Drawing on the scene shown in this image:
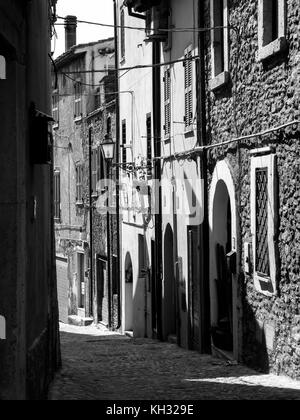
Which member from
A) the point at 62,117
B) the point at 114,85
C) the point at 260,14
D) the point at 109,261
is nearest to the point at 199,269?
the point at 260,14

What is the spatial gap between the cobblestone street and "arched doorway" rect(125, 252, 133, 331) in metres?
6.69

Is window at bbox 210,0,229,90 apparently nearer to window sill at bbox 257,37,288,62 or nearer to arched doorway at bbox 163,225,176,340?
window sill at bbox 257,37,288,62

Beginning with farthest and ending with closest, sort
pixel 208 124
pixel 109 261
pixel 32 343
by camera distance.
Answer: pixel 109 261, pixel 208 124, pixel 32 343

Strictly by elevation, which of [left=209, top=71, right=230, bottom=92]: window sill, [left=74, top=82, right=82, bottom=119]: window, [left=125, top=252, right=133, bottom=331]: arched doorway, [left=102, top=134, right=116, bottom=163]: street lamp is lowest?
[left=125, top=252, right=133, bottom=331]: arched doorway

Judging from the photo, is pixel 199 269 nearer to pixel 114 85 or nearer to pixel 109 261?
pixel 109 261

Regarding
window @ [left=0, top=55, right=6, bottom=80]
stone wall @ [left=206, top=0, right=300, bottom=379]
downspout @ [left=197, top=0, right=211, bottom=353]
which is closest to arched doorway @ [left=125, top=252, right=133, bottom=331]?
downspout @ [left=197, top=0, right=211, bottom=353]

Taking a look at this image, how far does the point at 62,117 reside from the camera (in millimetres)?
33750

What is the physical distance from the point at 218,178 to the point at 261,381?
4.05 meters

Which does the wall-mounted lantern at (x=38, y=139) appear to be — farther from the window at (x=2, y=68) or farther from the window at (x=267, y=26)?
the window at (x=267, y=26)

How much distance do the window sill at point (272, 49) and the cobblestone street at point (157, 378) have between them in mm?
3557

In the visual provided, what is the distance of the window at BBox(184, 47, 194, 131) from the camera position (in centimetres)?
1600

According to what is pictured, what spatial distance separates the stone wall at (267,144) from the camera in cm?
1031

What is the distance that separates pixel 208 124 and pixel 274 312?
14.5 feet
